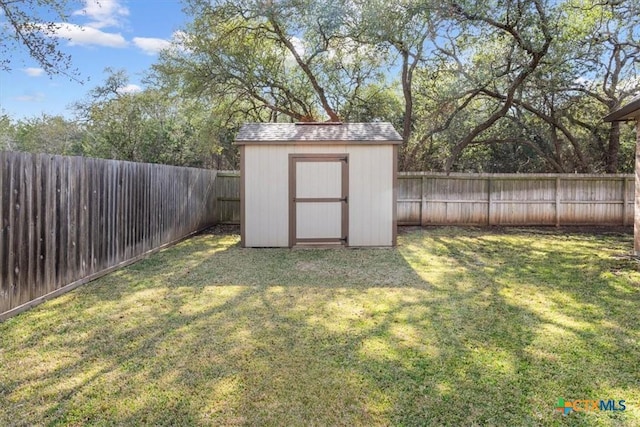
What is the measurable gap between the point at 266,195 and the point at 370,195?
1932 millimetres

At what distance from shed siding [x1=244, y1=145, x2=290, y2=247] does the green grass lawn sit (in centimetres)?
193

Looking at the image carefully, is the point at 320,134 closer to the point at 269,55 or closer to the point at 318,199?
the point at 318,199

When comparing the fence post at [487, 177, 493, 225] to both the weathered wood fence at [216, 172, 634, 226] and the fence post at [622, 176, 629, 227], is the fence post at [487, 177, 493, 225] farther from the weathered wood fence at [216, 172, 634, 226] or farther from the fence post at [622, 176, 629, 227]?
the fence post at [622, 176, 629, 227]

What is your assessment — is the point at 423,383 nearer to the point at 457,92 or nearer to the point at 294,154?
the point at 294,154

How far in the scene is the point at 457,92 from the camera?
11.1 metres

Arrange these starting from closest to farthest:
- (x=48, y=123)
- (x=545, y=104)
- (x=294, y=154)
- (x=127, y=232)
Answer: (x=127, y=232) < (x=294, y=154) < (x=545, y=104) < (x=48, y=123)

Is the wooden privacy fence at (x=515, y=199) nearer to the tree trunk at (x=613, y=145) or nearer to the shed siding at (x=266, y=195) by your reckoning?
the tree trunk at (x=613, y=145)

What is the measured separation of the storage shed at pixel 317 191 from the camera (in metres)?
7.48

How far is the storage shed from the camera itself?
7.48m

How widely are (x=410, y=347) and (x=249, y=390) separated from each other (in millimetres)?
1302

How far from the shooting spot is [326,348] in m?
3.10

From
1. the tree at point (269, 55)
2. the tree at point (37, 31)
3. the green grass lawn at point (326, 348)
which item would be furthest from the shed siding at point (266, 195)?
the tree at point (269, 55)

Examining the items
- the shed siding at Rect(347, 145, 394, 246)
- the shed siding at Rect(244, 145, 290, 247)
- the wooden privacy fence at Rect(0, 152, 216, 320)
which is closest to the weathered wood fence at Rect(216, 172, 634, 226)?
the shed siding at Rect(347, 145, 394, 246)

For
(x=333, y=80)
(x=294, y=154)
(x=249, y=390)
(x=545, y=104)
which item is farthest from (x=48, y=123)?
(x=249, y=390)
